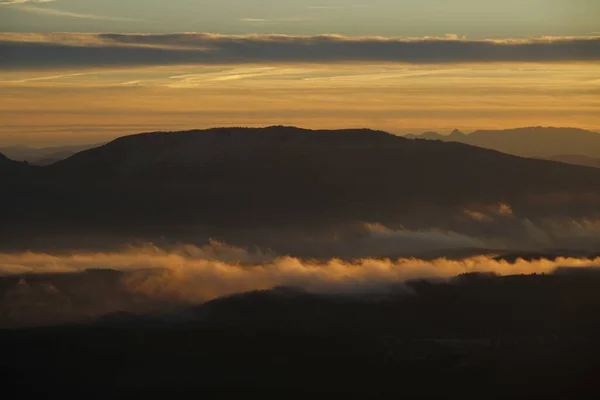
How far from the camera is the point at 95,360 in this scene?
189250 millimetres

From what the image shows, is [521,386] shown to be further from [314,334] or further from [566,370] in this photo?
[314,334]

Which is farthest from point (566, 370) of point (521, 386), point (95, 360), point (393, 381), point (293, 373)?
point (95, 360)

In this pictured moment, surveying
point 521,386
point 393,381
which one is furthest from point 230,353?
point 521,386

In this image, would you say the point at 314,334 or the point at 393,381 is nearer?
the point at 393,381

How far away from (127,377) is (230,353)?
1497 centimetres

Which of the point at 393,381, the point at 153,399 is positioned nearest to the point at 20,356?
the point at 153,399

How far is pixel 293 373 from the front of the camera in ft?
594

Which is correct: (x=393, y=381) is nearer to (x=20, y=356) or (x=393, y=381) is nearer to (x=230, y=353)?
(x=230, y=353)

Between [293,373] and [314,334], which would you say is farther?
[314,334]

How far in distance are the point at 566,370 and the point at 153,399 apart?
2204 inches

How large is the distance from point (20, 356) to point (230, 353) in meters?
29.9

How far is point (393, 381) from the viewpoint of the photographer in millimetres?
179000

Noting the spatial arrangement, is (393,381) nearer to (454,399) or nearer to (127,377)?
(454,399)

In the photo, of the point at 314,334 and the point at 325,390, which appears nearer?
the point at 325,390
